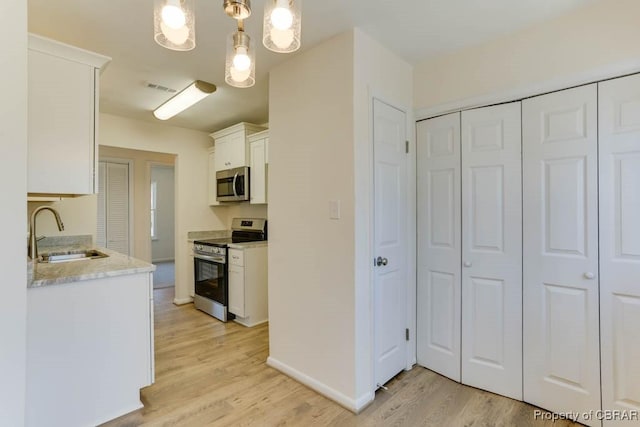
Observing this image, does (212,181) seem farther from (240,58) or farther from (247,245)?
(240,58)

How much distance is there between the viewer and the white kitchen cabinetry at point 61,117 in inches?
70.5

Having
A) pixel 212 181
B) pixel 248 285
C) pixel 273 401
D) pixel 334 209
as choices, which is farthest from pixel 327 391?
pixel 212 181

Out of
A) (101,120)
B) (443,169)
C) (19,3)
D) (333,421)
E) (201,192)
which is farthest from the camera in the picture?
(201,192)

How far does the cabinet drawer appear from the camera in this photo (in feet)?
11.3

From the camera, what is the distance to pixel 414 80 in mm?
2537

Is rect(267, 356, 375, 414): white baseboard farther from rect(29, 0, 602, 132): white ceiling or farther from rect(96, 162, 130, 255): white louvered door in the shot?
rect(96, 162, 130, 255): white louvered door

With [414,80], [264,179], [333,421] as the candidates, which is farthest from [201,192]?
[333,421]

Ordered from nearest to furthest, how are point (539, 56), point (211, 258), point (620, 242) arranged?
point (620, 242) < point (539, 56) < point (211, 258)

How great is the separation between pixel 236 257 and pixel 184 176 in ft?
5.19

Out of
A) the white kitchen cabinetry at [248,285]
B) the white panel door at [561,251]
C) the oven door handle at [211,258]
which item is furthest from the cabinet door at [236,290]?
the white panel door at [561,251]

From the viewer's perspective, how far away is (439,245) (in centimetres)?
241

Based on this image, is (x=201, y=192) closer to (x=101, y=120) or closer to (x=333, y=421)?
(x=101, y=120)

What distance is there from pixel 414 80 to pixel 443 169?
782 millimetres

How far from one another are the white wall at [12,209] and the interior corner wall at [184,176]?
285cm
